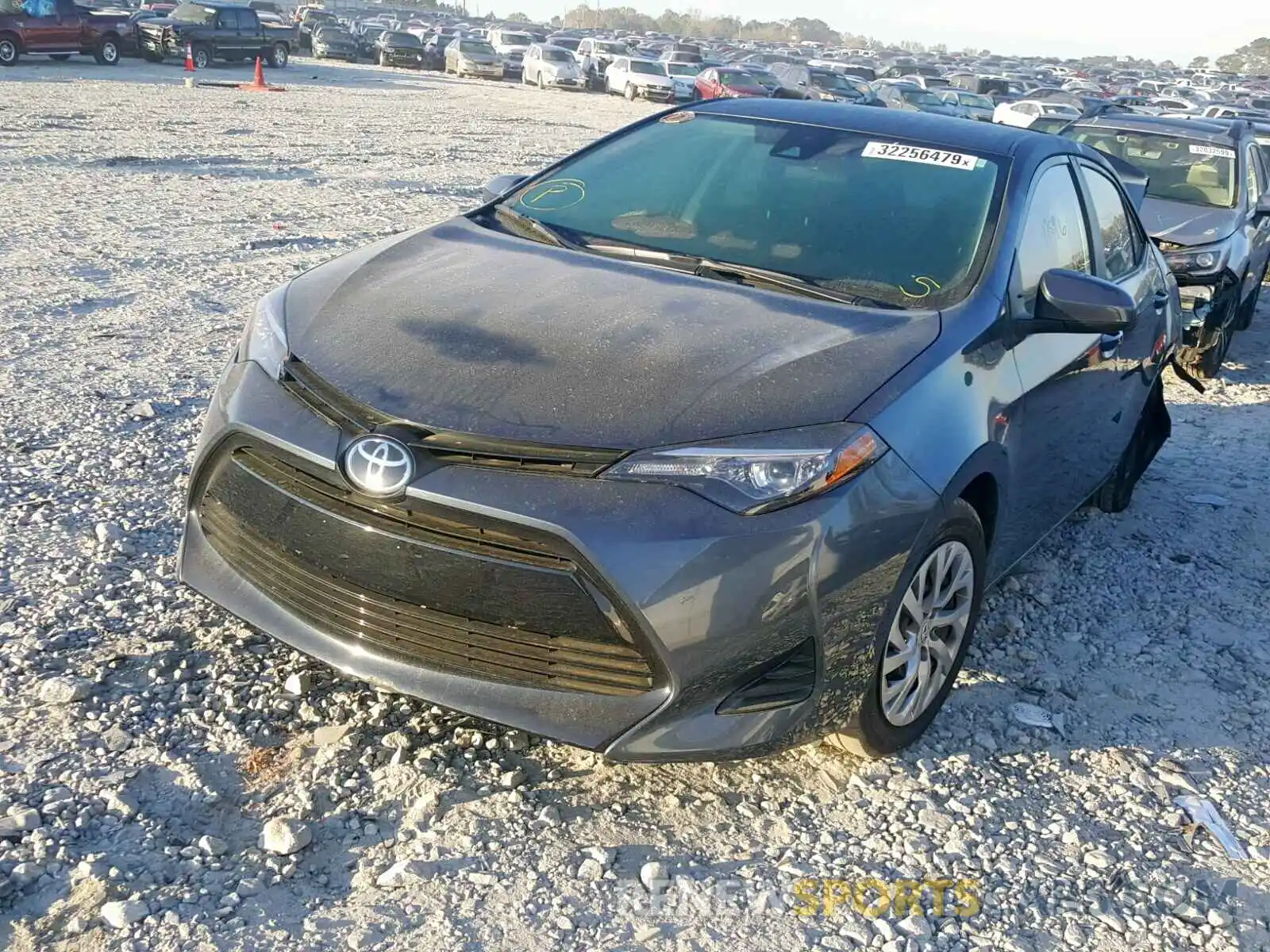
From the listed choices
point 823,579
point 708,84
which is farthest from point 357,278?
point 708,84

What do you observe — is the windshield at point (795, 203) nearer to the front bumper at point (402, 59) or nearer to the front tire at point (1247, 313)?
the front tire at point (1247, 313)

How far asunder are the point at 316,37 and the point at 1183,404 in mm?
41108

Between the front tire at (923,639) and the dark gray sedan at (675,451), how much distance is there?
11 mm

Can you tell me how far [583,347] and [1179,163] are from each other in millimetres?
8805

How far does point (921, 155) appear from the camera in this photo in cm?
418

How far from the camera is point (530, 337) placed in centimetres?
323

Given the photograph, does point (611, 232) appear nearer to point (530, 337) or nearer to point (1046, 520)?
point (530, 337)

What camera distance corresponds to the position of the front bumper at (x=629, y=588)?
8.84 ft

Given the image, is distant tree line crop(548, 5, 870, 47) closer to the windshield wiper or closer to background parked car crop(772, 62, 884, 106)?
background parked car crop(772, 62, 884, 106)

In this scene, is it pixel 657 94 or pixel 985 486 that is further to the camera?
pixel 657 94

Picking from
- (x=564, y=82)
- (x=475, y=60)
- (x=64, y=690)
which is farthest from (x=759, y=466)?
(x=475, y=60)

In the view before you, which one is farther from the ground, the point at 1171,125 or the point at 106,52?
the point at 1171,125

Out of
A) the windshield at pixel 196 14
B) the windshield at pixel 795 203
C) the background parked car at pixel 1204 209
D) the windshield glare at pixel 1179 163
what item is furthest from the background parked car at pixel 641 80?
the windshield at pixel 795 203

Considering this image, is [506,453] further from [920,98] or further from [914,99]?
[920,98]
